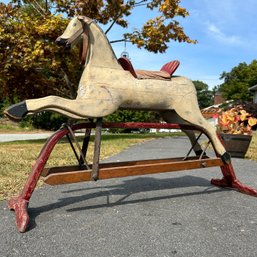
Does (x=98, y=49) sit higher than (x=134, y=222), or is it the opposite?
(x=98, y=49)

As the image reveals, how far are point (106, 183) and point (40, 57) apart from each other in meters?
7.25

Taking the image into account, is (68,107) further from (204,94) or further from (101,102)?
(204,94)

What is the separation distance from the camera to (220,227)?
138 inches

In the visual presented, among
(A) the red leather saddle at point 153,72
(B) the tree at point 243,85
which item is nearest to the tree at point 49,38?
(A) the red leather saddle at point 153,72

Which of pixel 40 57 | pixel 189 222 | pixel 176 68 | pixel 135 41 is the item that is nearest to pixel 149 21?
pixel 135 41

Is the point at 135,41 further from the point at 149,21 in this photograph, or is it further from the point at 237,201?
the point at 237,201

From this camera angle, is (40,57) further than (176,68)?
Yes

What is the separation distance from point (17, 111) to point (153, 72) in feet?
6.03

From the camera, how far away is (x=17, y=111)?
3.41m

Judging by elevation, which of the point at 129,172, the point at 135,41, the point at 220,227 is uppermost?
the point at 135,41

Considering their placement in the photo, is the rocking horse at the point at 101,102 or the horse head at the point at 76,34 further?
the horse head at the point at 76,34

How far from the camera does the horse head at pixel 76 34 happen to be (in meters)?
3.87

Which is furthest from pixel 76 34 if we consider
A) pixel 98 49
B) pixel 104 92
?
pixel 104 92

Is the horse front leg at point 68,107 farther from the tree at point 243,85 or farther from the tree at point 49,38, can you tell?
the tree at point 243,85
